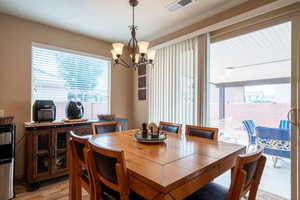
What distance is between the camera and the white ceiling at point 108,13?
2.15m

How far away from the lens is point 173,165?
109 cm

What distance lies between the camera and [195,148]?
148 cm

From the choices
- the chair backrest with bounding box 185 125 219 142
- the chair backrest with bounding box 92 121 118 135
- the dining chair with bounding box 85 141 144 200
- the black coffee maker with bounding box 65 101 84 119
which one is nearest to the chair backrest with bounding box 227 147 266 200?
the dining chair with bounding box 85 141 144 200

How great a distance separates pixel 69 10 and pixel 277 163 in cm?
392

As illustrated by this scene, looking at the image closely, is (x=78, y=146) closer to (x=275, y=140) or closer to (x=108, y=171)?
(x=108, y=171)

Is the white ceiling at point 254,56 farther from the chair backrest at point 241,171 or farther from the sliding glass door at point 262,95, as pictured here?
the chair backrest at point 241,171

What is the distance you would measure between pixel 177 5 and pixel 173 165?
207 cm

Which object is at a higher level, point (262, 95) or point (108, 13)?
point (108, 13)

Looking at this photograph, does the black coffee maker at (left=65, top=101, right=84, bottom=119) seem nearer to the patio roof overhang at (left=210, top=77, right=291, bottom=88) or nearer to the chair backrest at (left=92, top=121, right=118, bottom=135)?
the chair backrest at (left=92, top=121, right=118, bottom=135)

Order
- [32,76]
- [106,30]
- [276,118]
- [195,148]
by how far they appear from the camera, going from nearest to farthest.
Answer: [195,148], [276,118], [32,76], [106,30]

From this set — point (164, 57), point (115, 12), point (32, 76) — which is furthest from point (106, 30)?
point (32, 76)

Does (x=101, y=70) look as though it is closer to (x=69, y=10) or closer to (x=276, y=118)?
(x=69, y=10)

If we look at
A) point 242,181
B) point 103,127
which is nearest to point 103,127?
point 103,127

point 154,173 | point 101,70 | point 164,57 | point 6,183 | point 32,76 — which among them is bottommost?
point 6,183
